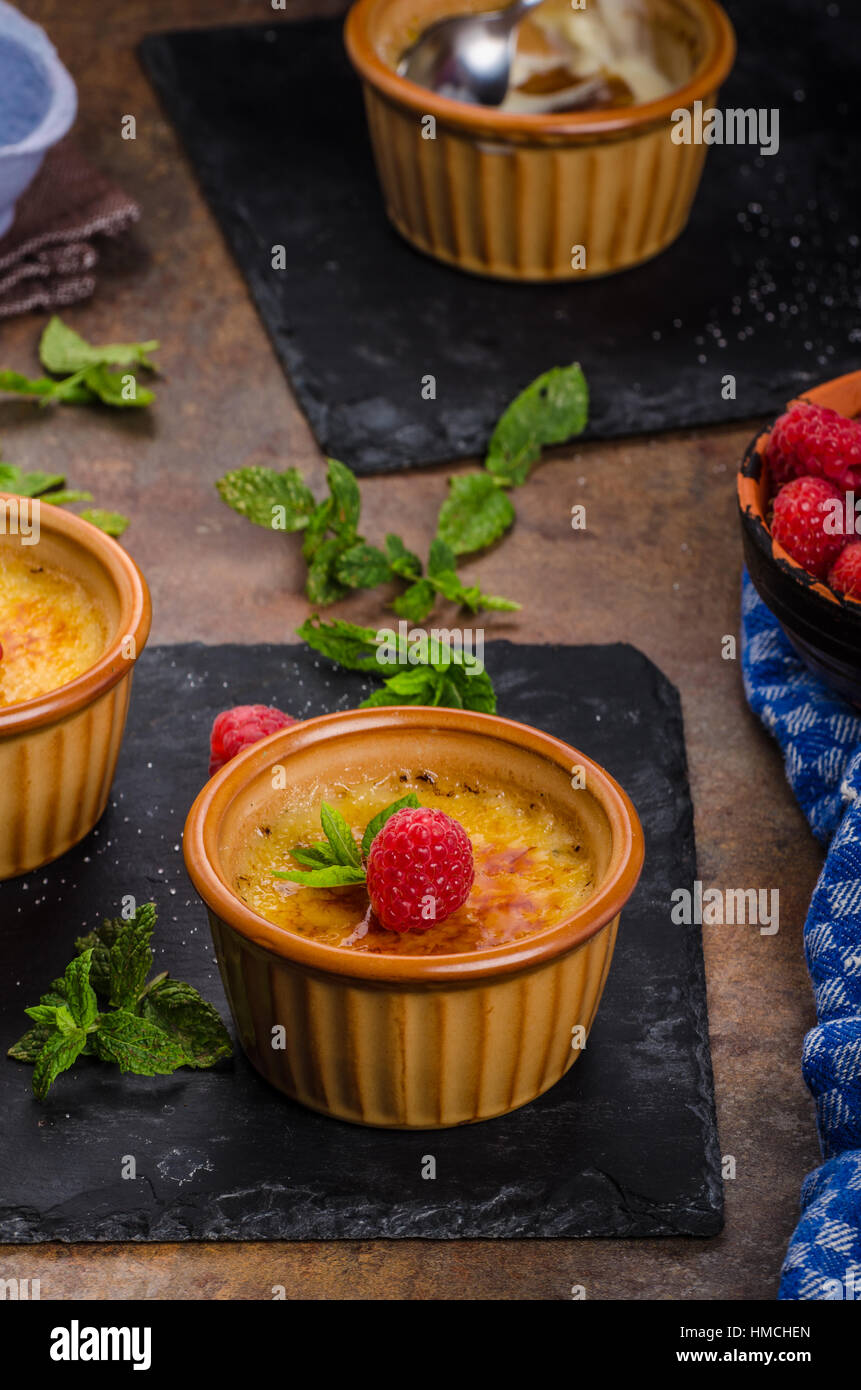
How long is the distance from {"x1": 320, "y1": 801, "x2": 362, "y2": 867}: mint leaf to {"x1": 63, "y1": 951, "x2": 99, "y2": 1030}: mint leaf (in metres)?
0.23

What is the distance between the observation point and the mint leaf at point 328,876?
→ 1.36 metres

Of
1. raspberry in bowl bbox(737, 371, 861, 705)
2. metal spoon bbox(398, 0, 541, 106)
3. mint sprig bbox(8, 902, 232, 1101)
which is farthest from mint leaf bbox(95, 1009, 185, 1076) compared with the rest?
metal spoon bbox(398, 0, 541, 106)

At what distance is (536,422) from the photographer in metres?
2.35

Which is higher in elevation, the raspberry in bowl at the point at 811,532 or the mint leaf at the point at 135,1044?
the raspberry in bowl at the point at 811,532

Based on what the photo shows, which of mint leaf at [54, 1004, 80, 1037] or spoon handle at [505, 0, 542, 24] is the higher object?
spoon handle at [505, 0, 542, 24]

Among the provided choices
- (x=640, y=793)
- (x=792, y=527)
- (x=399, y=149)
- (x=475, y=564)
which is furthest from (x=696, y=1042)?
(x=399, y=149)

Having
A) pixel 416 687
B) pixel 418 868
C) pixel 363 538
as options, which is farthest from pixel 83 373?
pixel 418 868

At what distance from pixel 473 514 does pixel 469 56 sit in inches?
32.1

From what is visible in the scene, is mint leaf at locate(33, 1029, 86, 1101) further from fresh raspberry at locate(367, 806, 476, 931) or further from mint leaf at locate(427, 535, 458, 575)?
mint leaf at locate(427, 535, 458, 575)

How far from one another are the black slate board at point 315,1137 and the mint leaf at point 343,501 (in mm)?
552

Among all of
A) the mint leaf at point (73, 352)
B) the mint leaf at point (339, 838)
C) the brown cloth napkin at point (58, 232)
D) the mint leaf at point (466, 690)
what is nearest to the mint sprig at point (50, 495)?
the mint leaf at point (73, 352)

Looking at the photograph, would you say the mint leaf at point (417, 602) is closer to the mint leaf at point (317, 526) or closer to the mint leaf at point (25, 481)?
the mint leaf at point (317, 526)

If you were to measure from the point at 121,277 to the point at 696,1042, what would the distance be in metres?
1.74

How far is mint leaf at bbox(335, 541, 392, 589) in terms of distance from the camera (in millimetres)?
2055
